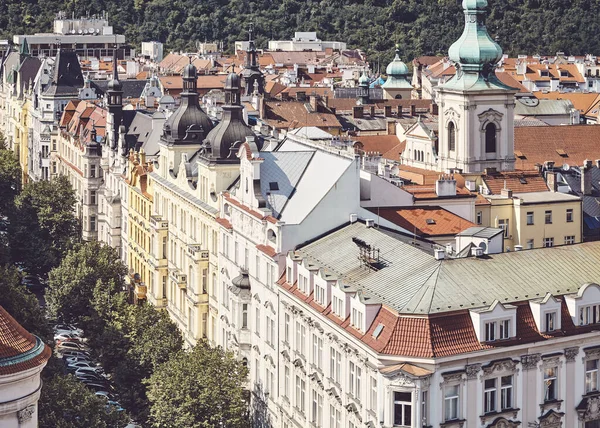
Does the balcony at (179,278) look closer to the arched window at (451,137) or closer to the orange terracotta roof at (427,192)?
the orange terracotta roof at (427,192)

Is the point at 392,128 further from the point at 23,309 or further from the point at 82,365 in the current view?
the point at 23,309

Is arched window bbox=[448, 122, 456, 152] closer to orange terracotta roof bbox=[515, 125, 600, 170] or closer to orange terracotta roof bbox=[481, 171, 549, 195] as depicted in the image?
orange terracotta roof bbox=[515, 125, 600, 170]

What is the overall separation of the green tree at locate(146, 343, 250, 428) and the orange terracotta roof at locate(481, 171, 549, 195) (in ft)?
105

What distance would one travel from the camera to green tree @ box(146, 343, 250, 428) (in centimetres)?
7762

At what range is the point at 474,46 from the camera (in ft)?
440

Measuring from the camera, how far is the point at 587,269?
68.6 meters

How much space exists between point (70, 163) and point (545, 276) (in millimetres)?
94645

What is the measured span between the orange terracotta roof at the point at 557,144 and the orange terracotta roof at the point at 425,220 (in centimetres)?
5056

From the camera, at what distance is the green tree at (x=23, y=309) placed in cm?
9019

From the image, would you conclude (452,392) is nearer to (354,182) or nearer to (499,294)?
(499,294)

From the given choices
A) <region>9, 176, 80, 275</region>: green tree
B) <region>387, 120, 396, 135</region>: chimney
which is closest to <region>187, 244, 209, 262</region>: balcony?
<region>9, 176, 80, 275</region>: green tree

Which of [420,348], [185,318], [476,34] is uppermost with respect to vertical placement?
[476,34]

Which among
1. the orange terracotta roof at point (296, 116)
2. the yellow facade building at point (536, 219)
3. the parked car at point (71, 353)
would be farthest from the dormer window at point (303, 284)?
the orange terracotta roof at point (296, 116)

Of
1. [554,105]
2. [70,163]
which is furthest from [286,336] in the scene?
[554,105]
